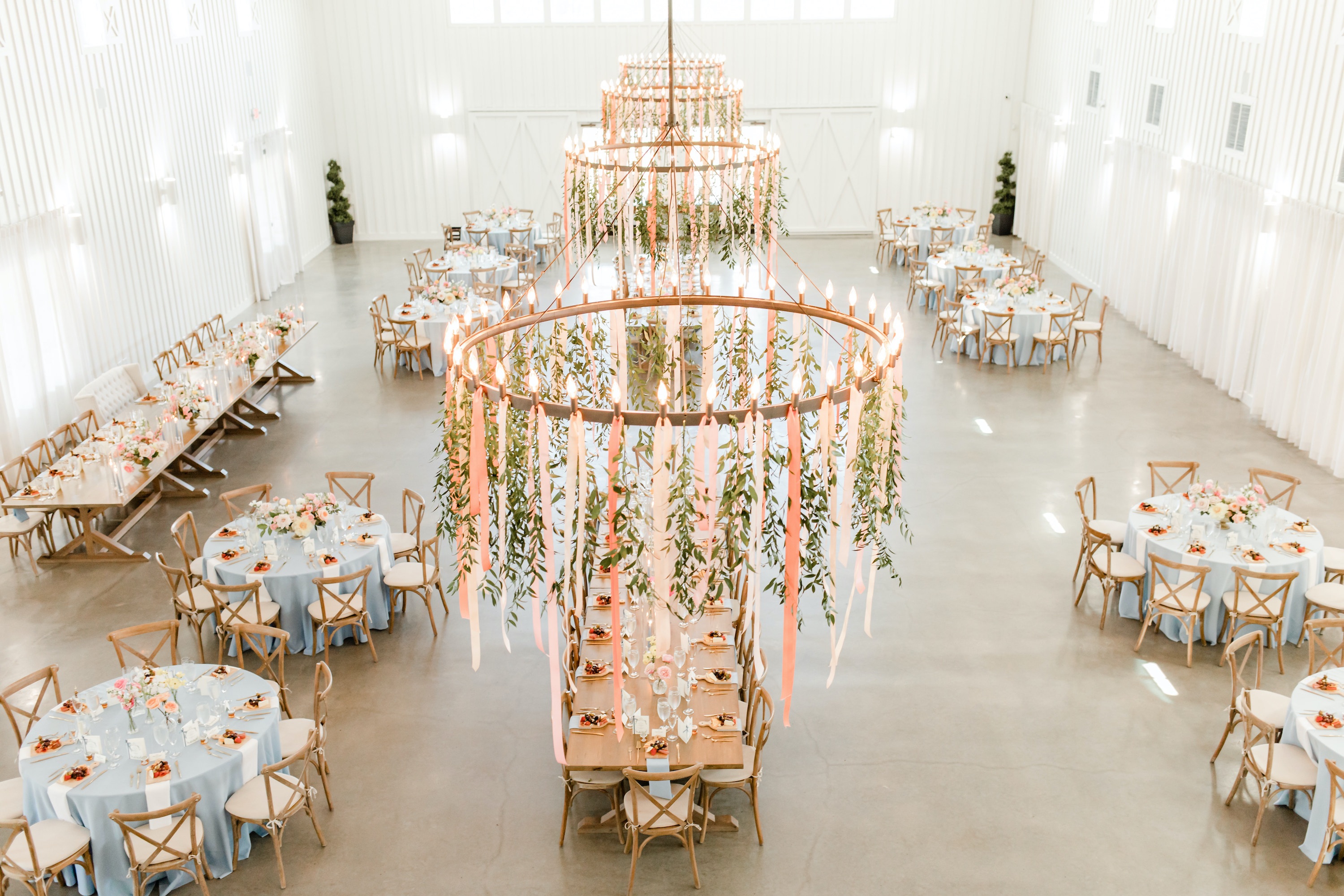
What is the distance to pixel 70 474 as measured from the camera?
34.1 feet

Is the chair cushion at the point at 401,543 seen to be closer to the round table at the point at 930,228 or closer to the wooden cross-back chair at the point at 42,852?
the wooden cross-back chair at the point at 42,852

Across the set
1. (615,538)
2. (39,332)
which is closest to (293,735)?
(615,538)

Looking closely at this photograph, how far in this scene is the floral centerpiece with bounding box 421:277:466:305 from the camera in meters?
15.9

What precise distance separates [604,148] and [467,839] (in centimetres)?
592

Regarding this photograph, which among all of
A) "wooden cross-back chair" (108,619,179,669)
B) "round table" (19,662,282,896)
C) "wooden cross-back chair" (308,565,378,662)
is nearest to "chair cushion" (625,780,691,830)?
"round table" (19,662,282,896)

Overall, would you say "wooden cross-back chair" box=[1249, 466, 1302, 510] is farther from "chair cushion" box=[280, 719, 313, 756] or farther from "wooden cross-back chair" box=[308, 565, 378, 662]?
"chair cushion" box=[280, 719, 313, 756]

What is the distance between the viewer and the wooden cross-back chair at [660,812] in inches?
247

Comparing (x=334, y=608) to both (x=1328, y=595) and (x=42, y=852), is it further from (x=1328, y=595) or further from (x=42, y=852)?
(x=1328, y=595)

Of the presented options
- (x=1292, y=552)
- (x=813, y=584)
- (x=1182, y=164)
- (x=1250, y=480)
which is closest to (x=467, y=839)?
(x=813, y=584)

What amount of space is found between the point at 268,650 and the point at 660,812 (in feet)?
13.7

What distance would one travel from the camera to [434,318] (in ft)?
51.0

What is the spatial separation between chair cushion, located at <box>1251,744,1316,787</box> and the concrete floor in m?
0.43

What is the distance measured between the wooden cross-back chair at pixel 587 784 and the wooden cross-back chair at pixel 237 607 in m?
2.96

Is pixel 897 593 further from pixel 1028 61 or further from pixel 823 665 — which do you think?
pixel 1028 61
